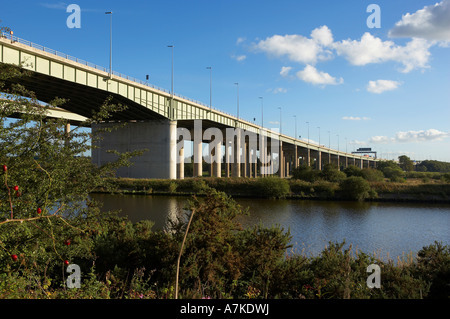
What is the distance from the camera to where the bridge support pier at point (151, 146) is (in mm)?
58281

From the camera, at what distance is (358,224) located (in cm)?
2902

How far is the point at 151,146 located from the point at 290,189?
24.1 meters

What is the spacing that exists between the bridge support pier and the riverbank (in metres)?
3.85

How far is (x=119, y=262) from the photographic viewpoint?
950 cm

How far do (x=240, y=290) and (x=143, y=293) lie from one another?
2.45m

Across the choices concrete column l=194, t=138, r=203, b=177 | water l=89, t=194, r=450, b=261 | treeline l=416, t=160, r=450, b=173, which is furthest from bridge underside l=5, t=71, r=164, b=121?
treeline l=416, t=160, r=450, b=173

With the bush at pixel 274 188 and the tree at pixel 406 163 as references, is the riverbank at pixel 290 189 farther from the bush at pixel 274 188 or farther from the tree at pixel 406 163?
the tree at pixel 406 163

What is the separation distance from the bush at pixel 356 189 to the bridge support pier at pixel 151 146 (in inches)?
1060

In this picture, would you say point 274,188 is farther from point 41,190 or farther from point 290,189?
point 41,190

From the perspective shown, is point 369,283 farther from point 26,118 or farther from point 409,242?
point 409,242

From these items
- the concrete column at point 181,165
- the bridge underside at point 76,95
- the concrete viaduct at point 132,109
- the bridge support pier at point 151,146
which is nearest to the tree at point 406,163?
the concrete viaduct at point 132,109

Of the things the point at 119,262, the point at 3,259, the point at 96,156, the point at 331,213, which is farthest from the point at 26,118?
the point at 96,156

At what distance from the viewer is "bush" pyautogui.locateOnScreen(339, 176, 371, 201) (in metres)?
47.6
